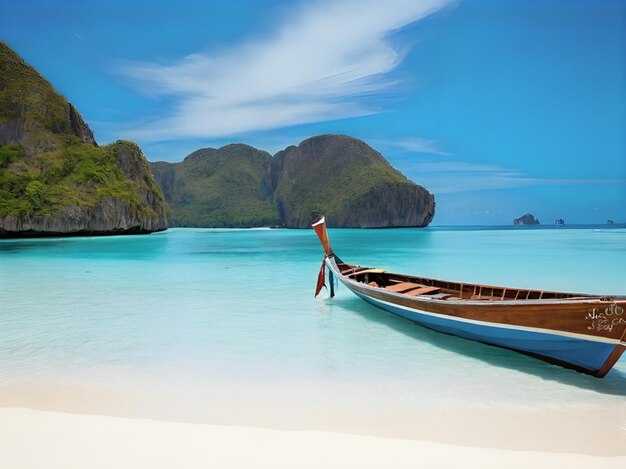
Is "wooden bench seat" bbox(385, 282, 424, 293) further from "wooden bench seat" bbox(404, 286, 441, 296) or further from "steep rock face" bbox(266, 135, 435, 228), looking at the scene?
"steep rock face" bbox(266, 135, 435, 228)

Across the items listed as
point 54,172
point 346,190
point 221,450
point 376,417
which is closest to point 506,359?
point 376,417

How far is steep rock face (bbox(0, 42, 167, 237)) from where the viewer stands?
217 ft

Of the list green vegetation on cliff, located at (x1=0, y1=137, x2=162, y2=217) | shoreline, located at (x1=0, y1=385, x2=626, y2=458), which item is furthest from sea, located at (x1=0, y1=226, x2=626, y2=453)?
green vegetation on cliff, located at (x1=0, y1=137, x2=162, y2=217)

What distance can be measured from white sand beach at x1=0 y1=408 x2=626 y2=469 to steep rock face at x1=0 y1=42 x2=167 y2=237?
70590mm

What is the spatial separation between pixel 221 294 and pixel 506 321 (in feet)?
34.5

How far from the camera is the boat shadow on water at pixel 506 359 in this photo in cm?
625

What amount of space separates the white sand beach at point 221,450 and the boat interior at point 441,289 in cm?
341

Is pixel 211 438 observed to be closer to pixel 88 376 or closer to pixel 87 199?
pixel 88 376

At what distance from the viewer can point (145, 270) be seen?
2334cm

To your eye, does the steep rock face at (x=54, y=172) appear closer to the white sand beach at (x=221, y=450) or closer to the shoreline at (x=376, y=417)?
the shoreline at (x=376, y=417)

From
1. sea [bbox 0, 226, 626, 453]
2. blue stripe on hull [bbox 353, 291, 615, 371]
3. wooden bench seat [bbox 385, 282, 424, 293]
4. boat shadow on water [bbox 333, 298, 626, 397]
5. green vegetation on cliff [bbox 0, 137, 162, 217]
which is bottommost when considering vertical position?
sea [bbox 0, 226, 626, 453]

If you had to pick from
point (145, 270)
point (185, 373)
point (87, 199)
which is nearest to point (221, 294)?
point (185, 373)

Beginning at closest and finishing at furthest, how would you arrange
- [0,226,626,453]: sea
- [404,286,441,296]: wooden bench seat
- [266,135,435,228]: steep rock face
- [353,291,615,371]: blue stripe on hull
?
[0,226,626,453]: sea, [353,291,615,371]: blue stripe on hull, [404,286,441,296]: wooden bench seat, [266,135,435,228]: steep rock face

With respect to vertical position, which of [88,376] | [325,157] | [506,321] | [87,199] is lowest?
[88,376]
